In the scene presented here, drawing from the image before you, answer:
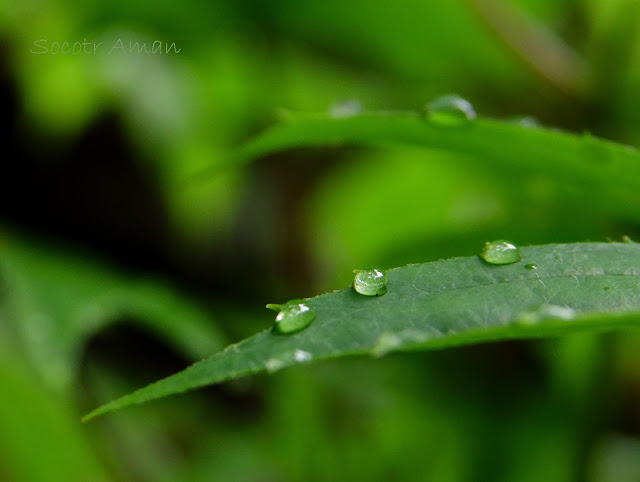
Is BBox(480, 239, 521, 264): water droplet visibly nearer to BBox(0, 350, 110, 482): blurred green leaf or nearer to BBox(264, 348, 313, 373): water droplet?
BBox(264, 348, 313, 373): water droplet

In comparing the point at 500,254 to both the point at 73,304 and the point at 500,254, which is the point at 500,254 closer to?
the point at 500,254

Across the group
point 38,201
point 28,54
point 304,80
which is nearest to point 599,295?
point 304,80

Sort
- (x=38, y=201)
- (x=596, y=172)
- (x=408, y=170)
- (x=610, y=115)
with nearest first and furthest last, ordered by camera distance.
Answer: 1. (x=596, y=172)
2. (x=610, y=115)
3. (x=408, y=170)
4. (x=38, y=201)

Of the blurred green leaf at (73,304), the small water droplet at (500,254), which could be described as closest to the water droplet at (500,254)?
the small water droplet at (500,254)

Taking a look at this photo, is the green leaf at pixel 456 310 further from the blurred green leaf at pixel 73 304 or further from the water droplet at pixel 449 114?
the blurred green leaf at pixel 73 304

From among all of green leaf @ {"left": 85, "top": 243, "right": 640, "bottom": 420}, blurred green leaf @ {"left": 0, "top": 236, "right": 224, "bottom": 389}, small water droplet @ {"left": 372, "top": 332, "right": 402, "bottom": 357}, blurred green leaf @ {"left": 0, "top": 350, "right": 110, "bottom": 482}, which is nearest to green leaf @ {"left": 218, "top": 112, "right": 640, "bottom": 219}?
green leaf @ {"left": 85, "top": 243, "right": 640, "bottom": 420}

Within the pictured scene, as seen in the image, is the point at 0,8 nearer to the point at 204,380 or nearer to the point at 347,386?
the point at 347,386

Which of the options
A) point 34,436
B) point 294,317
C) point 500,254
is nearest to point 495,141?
point 500,254
